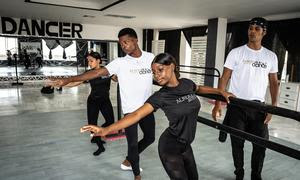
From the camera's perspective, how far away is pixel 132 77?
2.19 m

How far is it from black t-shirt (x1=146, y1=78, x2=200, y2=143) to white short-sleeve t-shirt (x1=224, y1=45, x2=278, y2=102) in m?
0.76

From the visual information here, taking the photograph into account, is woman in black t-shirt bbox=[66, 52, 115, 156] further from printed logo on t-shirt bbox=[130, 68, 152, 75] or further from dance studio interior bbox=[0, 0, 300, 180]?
printed logo on t-shirt bbox=[130, 68, 152, 75]

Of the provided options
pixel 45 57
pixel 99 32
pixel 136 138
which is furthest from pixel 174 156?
pixel 45 57

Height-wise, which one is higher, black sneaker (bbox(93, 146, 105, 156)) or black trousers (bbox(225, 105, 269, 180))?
black trousers (bbox(225, 105, 269, 180))

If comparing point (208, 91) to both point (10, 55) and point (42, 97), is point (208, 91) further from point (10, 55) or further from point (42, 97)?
point (10, 55)

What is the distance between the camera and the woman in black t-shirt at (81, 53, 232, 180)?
5.11 feet

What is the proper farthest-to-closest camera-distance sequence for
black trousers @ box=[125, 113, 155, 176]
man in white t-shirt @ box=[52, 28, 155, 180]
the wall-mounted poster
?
the wall-mounted poster < black trousers @ box=[125, 113, 155, 176] < man in white t-shirt @ box=[52, 28, 155, 180]

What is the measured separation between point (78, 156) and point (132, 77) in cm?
158

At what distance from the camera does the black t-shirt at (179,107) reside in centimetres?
156

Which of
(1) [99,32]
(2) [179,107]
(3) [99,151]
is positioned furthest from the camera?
(1) [99,32]

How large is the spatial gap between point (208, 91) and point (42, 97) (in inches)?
253

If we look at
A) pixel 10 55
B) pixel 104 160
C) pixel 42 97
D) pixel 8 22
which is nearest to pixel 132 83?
pixel 104 160

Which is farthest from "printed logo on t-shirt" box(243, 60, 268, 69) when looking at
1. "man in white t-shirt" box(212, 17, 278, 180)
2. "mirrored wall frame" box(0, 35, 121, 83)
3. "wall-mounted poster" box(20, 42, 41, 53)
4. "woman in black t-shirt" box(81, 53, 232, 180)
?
"wall-mounted poster" box(20, 42, 41, 53)

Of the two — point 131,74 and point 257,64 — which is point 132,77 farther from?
point 257,64
